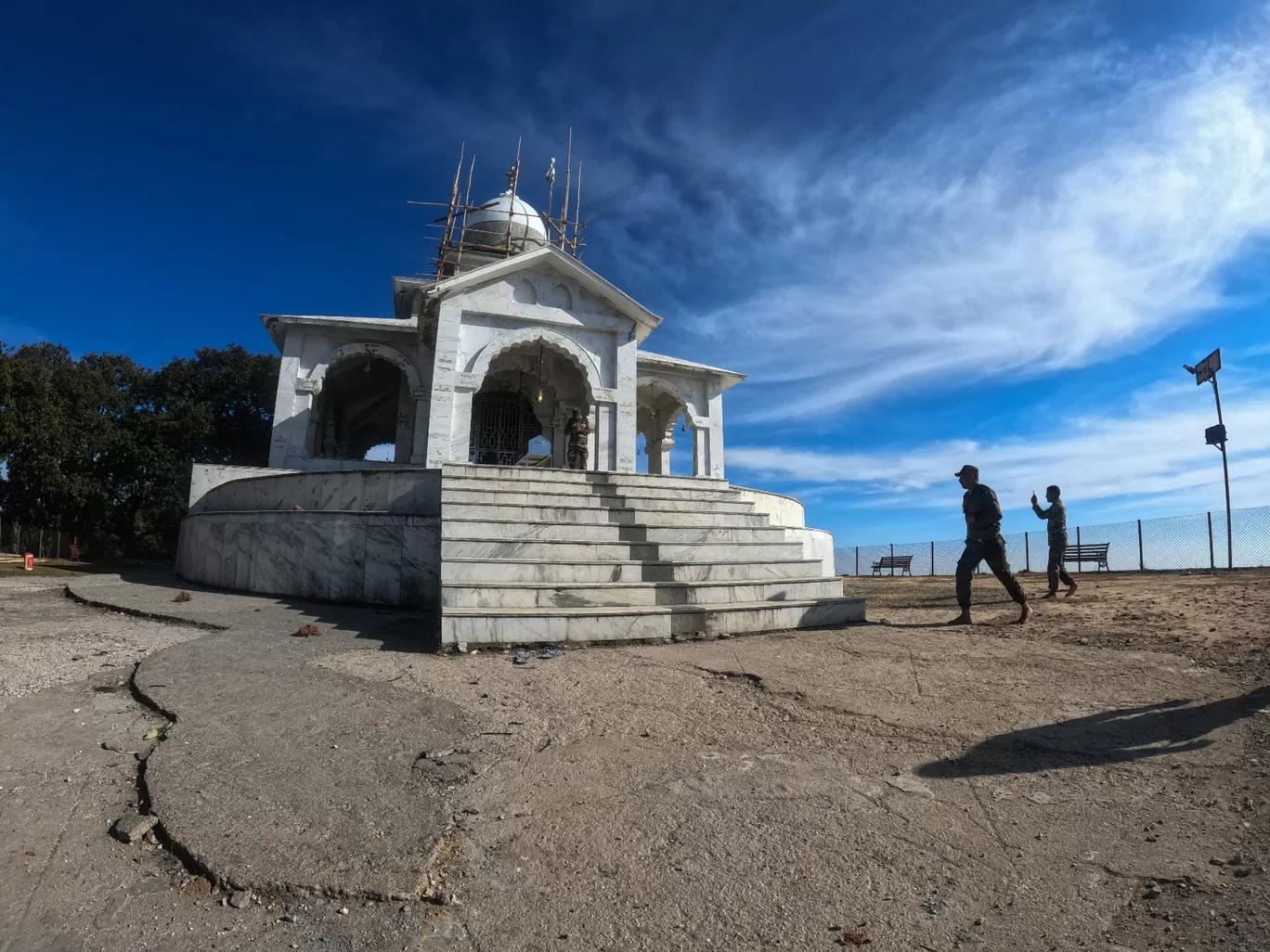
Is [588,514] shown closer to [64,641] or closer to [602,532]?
[602,532]

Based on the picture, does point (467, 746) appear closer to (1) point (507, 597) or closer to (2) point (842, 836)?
(2) point (842, 836)

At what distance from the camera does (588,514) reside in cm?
864

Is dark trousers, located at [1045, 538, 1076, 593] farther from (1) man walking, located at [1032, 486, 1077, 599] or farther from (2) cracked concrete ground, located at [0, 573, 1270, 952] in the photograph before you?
(2) cracked concrete ground, located at [0, 573, 1270, 952]

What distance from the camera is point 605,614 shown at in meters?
5.77

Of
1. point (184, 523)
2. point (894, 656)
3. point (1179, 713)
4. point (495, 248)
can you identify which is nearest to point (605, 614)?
point (894, 656)

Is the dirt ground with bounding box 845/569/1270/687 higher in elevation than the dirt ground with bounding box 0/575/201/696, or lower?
higher

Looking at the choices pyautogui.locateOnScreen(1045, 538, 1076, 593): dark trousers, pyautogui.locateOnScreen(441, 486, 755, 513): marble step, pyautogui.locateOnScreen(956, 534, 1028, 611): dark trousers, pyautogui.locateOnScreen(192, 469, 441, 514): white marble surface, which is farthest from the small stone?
pyautogui.locateOnScreen(1045, 538, 1076, 593): dark trousers

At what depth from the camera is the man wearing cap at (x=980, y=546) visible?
716 centimetres

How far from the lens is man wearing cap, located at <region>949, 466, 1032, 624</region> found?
7.16 m

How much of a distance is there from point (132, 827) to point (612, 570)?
192 inches

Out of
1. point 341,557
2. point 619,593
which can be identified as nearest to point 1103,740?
point 619,593

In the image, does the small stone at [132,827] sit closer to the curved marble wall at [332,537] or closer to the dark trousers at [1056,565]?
the curved marble wall at [332,537]

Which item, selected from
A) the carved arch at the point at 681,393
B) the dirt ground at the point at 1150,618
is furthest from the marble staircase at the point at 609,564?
the carved arch at the point at 681,393

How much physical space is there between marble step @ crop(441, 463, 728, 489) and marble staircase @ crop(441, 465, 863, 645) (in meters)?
0.02
